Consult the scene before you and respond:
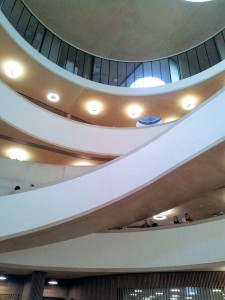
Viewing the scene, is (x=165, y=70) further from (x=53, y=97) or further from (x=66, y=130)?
(x=66, y=130)

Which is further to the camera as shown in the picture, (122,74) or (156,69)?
(122,74)

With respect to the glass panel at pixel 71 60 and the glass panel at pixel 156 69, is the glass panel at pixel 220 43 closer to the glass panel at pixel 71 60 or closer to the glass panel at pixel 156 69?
the glass panel at pixel 156 69

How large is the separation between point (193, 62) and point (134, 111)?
4.07 metres

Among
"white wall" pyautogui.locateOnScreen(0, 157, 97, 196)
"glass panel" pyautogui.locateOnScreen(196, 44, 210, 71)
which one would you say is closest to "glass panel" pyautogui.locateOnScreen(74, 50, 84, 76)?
"glass panel" pyautogui.locateOnScreen(196, 44, 210, 71)

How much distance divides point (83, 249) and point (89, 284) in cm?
181

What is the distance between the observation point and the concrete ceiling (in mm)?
12070

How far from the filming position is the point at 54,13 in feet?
41.0

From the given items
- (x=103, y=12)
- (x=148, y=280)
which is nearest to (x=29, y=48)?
(x=103, y=12)

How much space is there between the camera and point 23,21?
1209 centimetres

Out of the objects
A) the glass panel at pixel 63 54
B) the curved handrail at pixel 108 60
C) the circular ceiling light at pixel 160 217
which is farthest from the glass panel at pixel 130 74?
the circular ceiling light at pixel 160 217

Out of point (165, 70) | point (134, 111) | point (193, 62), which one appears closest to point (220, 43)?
point (193, 62)

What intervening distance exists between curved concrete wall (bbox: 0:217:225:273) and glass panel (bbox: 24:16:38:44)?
9.14 meters

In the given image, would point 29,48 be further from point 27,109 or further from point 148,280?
point 148,280

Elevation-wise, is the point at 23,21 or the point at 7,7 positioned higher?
the point at 23,21
